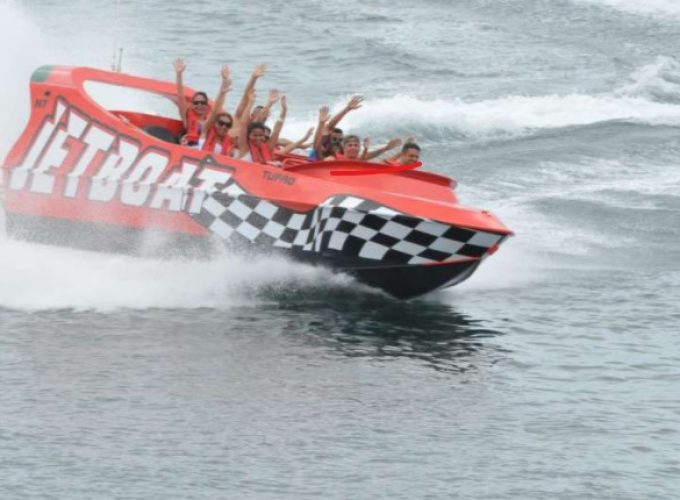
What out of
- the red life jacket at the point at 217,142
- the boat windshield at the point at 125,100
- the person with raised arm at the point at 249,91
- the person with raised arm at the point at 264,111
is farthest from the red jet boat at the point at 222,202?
the boat windshield at the point at 125,100

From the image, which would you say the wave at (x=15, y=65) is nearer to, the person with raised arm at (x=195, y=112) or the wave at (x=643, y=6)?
the person with raised arm at (x=195, y=112)

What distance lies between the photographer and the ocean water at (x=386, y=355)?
462 inches

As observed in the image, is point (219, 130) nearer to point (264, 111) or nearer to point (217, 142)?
point (217, 142)

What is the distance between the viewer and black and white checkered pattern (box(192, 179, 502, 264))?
15.8 metres

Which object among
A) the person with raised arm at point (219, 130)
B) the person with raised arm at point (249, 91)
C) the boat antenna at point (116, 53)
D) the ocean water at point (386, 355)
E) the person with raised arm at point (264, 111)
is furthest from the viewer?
the boat antenna at point (116, 53)

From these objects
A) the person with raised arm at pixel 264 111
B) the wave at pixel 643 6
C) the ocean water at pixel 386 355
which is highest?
the wave at pixel 643 6

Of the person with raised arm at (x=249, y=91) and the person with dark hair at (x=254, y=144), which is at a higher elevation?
the person with raised arm at (x=249, y=91)

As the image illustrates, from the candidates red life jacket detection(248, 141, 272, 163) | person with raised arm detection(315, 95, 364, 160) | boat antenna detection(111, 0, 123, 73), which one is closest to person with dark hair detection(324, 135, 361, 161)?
person with raised arm detection(315, 95, 364, 160)

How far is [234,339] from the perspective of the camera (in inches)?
595

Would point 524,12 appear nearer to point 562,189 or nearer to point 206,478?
point 562,189

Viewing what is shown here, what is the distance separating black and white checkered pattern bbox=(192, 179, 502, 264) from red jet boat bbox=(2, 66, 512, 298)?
10 mm

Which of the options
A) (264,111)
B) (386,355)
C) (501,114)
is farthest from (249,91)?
(501,114)

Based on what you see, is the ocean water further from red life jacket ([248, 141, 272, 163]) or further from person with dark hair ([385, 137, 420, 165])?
person with dark hair ([385, 137, 420, 165])

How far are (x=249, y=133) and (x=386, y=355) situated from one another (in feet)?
11.1
